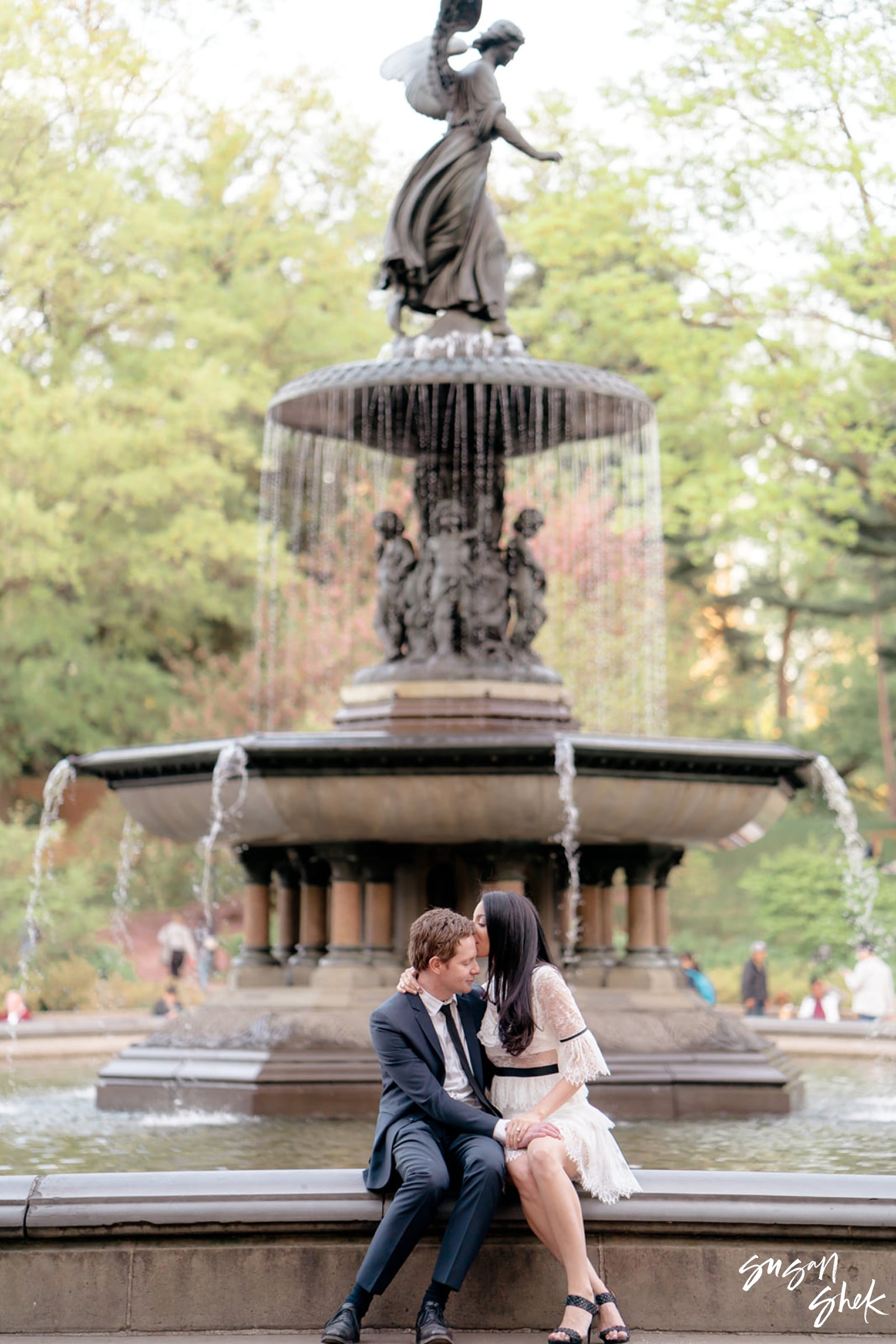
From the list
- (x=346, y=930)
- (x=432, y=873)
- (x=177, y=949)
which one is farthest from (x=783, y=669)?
(x=346, y=930)

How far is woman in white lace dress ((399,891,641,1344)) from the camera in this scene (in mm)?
4727

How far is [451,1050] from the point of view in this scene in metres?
5.28

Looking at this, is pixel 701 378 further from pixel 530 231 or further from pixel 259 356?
pixel 259 356

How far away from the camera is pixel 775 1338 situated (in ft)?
15.6

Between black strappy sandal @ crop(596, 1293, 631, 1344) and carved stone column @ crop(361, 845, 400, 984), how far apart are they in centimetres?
522

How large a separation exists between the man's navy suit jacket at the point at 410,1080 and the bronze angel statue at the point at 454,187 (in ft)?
22.0

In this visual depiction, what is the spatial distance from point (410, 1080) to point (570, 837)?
4.61 m

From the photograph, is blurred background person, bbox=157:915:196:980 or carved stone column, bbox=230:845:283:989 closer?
carved stone column, bbox=230:845:283:989

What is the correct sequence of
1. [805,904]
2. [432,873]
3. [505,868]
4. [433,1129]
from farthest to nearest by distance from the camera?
1. [805,904]
2. [432,873]
3. [505,868]
4. [433,1129]

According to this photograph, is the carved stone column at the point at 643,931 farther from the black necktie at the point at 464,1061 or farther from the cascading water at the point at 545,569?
the black necktie at the point at 464,1061

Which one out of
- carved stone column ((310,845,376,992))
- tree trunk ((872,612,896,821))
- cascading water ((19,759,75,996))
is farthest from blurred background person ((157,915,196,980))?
tree trunk ((872,612,896,821))

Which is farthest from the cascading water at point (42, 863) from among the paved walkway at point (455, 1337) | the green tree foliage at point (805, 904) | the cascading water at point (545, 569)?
the green tree foliage at point (805, 904)

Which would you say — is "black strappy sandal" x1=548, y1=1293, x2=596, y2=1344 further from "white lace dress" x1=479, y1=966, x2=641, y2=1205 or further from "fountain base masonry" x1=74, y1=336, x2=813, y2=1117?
"fountain base masonry" x1=74, y1=336, x2=813, y2=1117

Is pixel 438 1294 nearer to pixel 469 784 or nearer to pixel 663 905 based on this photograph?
pixel 469 784
